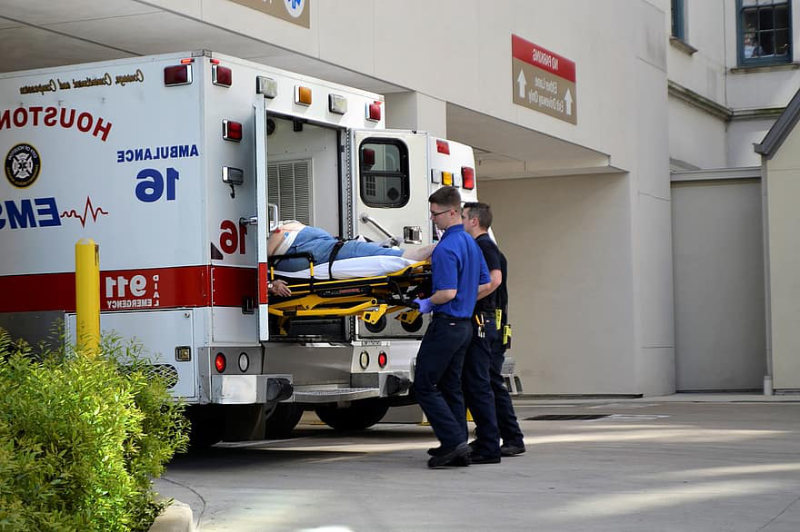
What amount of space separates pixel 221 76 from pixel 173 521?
414 cm

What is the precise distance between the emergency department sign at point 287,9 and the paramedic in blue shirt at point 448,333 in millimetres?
3736

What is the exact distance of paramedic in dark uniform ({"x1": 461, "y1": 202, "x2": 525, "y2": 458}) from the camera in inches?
391

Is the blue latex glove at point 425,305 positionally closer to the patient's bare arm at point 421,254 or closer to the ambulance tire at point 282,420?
the patient's bare arm at point 421,254

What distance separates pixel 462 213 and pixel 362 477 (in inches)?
88.3

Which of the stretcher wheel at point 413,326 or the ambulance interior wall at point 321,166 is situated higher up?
the ambulance interior wall at point 321,166

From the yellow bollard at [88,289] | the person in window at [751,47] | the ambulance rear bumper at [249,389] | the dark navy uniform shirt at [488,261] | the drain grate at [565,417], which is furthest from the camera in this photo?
the person in window at [751,47]

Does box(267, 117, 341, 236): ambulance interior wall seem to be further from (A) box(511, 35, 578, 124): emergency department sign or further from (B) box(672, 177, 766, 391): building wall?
(B) box(672, 177, 766, 391): building wall

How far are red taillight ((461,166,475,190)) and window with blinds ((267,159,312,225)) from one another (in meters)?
2.19

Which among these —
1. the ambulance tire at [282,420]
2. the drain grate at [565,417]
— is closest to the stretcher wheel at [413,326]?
the ambulance tire at [282,420]

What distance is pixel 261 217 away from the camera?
9461mm

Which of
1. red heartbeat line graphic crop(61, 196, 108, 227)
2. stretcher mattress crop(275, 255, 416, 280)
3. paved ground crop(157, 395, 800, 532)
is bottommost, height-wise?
paved ground crop(157, 395, 800, 532)

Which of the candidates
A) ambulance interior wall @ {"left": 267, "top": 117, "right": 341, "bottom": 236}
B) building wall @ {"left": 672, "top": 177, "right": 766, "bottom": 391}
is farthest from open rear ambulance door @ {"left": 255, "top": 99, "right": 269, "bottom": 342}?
building wall @ {"left": 672, "top": 177, "right": 766, "bottom": 391}

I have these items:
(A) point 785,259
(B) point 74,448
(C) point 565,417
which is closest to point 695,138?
(A) point 785,259

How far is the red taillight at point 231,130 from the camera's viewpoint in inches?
376
